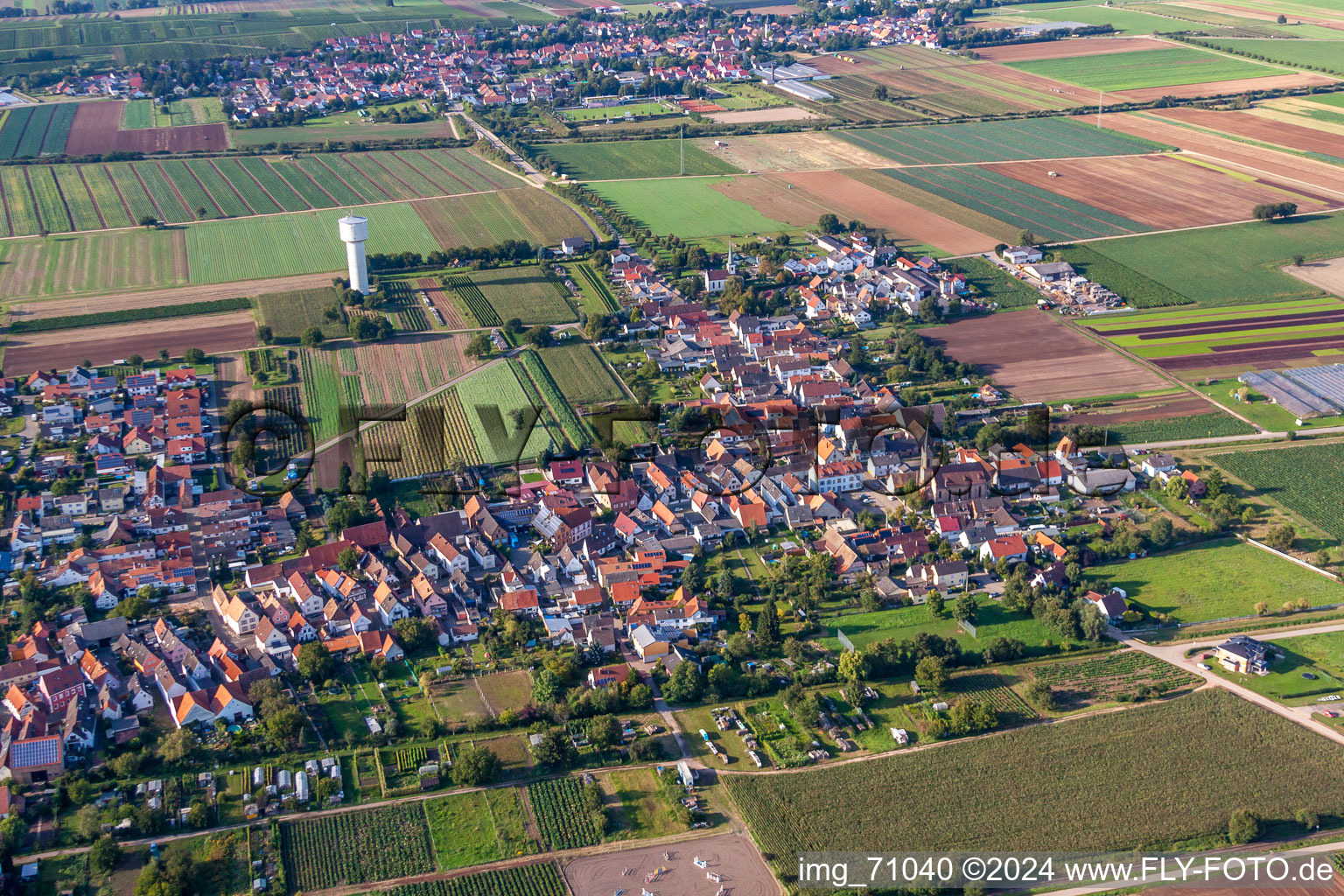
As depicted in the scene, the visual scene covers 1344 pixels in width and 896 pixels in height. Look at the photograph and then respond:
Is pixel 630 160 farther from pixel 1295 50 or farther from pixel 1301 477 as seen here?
pixel 1295 50

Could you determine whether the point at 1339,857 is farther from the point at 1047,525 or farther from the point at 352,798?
the point at 352,798

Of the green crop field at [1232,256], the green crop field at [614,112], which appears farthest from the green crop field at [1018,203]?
the green crop field at [614,112]

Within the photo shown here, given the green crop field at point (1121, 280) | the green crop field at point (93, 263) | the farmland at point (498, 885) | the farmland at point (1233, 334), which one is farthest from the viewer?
the green crop field at point (93, 263)

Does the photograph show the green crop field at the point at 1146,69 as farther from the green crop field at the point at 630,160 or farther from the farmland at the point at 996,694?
the farmland at the point at 996,694

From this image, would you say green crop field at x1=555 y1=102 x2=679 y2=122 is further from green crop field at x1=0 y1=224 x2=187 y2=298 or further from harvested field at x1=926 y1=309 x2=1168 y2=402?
harvested field at x1=926 y1=309 x2=1168 y2=402

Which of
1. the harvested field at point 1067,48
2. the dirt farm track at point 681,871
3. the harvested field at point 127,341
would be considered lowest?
the dirt farm track at point 681,871

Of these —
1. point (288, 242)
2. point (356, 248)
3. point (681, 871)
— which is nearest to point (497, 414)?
point (356, 248)
